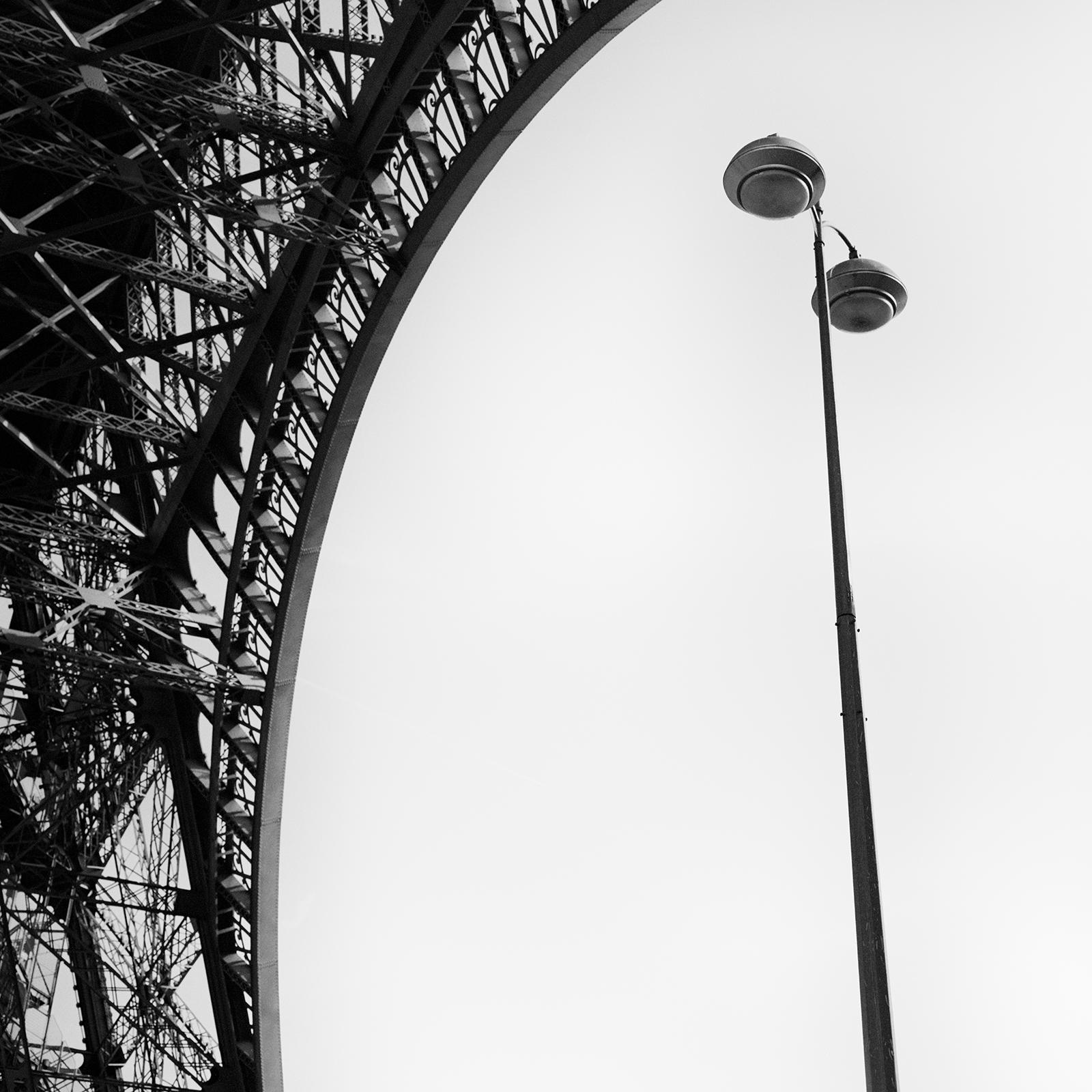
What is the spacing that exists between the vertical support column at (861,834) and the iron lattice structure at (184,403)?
8272 millimetres

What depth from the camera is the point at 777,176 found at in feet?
31.7

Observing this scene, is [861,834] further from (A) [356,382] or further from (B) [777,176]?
(A) [356,382]

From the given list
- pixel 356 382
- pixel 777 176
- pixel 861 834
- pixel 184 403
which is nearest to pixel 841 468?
pixel 777 176

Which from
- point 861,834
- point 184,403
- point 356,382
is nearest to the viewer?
point 861,834

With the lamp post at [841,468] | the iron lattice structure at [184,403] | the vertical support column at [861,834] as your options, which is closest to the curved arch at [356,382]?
the iron lattice structure at [184,403]

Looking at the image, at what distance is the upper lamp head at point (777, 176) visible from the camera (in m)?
9.66

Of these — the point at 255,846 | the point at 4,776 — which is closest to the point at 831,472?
the point at 255,846

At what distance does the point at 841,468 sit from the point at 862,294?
2.18 meters

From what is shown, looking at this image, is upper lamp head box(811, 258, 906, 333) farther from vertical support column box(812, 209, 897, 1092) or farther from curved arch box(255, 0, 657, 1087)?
curved arch box(255, 0, 657, 1087)

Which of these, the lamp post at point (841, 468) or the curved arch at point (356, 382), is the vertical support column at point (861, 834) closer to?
the lamp post at point (841, 468)

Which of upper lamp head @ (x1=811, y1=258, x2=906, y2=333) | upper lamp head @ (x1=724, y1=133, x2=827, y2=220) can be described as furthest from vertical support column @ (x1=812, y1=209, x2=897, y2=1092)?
upper lamp head @ (x1=811, y1=258, x2=906, y2=333)

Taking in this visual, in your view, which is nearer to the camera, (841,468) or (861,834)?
(861,834)

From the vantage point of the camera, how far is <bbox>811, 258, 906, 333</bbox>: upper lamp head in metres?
10.7

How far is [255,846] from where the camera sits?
22359 mm
